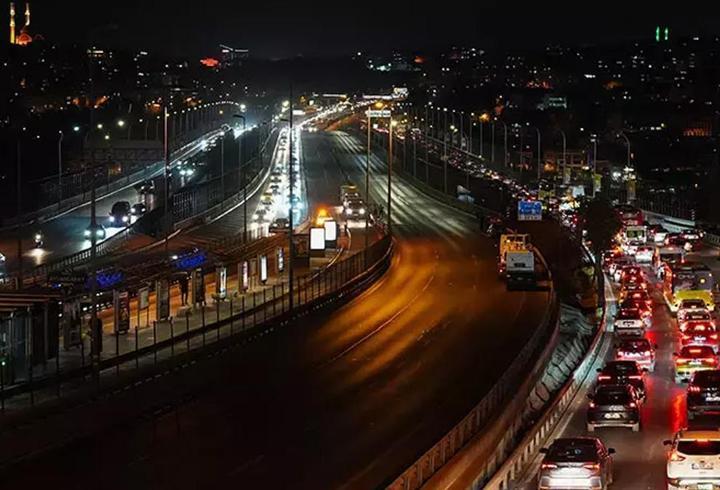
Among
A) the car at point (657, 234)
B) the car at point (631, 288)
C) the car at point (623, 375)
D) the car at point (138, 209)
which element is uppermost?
the car at point (623, 375)

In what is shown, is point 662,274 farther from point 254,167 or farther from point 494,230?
point 254,167

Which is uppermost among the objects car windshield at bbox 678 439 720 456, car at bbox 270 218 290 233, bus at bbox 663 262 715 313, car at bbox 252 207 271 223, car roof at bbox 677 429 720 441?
car windshield at bbox 678 439 720 456

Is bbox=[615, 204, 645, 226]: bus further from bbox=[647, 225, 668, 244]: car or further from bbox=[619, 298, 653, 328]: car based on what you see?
bbox=[619, 298, 653, 328]: car

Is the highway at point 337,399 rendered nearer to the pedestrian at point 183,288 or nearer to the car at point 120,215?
the pedestrian at point 183,288

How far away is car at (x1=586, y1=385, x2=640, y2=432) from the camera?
3080 cm

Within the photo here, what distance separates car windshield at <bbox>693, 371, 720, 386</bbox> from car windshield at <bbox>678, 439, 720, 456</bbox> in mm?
9264

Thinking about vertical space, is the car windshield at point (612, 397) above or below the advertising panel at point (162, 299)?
above

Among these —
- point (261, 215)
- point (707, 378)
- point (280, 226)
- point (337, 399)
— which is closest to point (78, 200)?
point (261, 215)

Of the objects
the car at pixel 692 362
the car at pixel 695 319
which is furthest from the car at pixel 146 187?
the car at pixel 692 362

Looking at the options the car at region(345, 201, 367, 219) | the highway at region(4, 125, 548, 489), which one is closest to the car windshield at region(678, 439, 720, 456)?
the highway at region(4, 125, 548, 489)

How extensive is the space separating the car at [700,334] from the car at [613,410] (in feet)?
→ 43.4

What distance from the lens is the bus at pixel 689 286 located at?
57.7 meters

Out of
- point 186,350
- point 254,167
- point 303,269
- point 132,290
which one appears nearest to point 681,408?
point 186,350

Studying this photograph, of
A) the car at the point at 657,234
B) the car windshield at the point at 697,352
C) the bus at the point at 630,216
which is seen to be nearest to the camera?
the car windshield at the point at 697,352
